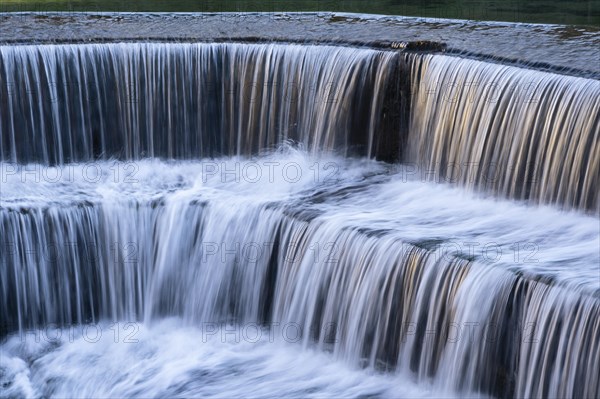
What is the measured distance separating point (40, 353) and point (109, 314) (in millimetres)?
764

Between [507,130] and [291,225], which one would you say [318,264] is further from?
[507,130]

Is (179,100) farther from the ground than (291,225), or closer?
farther from the ground

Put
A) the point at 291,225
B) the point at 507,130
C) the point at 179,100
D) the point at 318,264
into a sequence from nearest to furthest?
the point at 318,264, the point at 291,225, the point at 507,130, the point at 179,100

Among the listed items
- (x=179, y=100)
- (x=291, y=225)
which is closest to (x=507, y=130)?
(x=291, y=225)

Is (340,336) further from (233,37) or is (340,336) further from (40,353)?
(233,37)

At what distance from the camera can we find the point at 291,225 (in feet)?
29.7

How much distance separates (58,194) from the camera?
1007 cm

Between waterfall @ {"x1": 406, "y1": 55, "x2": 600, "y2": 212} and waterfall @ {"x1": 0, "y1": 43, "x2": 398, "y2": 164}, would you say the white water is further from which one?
waterfall @ {"x1": 0, "y1": 43, "x2": 398, "y2": 164}

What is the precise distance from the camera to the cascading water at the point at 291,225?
7.63 meters

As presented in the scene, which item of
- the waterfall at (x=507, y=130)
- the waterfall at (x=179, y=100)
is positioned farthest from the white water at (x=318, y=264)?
the waterfall at (x=179, y=100)

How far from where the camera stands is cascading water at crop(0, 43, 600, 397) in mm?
7629

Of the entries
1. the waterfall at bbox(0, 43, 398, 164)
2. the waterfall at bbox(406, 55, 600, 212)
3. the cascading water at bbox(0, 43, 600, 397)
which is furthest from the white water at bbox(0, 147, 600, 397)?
the waterfall at bbox(0, 43, 398, 164)

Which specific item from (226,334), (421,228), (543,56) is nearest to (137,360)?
(226,334)

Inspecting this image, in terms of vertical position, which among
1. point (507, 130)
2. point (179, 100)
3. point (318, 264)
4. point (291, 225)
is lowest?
point (318, 264)
